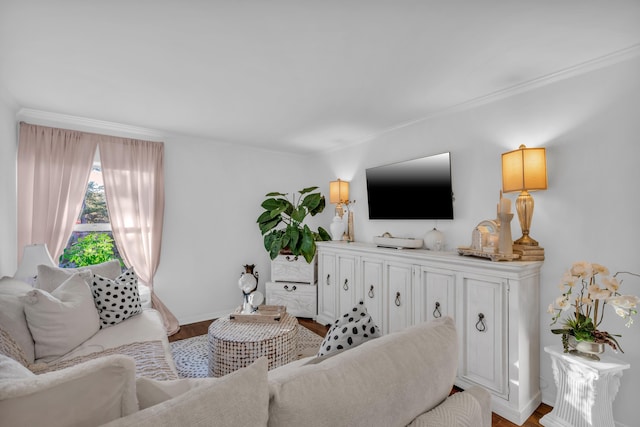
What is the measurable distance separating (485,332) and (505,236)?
0.72 metres

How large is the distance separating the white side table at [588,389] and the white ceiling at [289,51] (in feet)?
6.28

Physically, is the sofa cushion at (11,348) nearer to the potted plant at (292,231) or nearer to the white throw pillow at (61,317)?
the white throw pillow at (61,317)

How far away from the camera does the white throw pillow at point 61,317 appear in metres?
1.74

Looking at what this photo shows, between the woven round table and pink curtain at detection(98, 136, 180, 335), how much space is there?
151 cm

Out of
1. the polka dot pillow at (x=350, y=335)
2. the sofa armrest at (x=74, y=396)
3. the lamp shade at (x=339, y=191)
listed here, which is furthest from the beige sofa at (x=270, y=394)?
the lamp shade at (x=339, y=191)

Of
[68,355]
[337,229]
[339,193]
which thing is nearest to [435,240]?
[337,229]

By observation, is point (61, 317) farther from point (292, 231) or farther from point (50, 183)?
point (292, 231)

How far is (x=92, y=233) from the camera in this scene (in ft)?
10.9

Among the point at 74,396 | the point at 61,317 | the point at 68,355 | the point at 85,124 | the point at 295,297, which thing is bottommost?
the point at 295,297

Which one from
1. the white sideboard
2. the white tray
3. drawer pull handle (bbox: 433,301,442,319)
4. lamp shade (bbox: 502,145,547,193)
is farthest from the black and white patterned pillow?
lamp shade (bbox: 502,145,547,193)

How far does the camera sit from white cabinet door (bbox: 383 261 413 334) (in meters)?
2.73

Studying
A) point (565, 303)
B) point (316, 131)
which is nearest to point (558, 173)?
point (565, 303)

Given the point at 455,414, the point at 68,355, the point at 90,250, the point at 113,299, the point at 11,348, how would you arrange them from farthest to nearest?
the point at 90,250, the point at 113,299, the point at 68,355, the point at 11,348, the point at 455,414

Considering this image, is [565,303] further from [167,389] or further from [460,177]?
[167,389]
